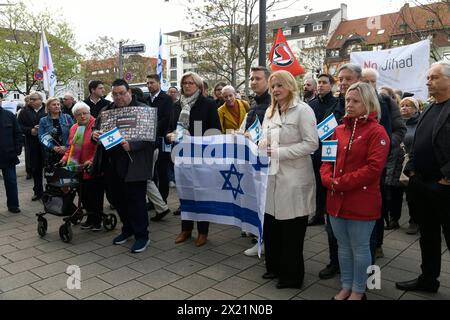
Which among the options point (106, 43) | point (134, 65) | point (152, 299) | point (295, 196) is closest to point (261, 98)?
point (295, 196)

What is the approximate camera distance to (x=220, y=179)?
4.75m

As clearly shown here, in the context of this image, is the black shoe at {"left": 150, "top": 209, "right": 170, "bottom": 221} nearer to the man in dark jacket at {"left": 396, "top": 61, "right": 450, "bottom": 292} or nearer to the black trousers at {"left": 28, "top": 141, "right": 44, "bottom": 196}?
the black trousers at {"left": 28, "top": 141, "right": 44, "bottom": 196}

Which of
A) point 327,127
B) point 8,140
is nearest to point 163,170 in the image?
point 8,140

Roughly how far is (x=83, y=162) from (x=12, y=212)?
230 centimetres

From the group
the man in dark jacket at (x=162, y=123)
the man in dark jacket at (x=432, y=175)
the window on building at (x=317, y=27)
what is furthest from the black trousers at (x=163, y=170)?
the window on building at (x=317, y=27)

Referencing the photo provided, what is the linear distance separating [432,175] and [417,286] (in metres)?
1.07

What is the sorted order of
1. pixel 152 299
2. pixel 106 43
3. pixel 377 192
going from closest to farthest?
pixel 377 192 < pixel 152 299 < pixel 106 43

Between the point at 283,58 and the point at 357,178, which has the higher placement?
the point at 283,58

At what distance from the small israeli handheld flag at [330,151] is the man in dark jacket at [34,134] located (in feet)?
20.4

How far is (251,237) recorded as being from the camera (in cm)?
541

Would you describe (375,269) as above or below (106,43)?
below

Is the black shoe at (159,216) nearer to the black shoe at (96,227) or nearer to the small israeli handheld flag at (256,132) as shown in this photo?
Result: the black shoe at (96,227)

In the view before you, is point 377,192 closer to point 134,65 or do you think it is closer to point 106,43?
point 106,43

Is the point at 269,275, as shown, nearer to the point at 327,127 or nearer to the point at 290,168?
the point at 290,168
